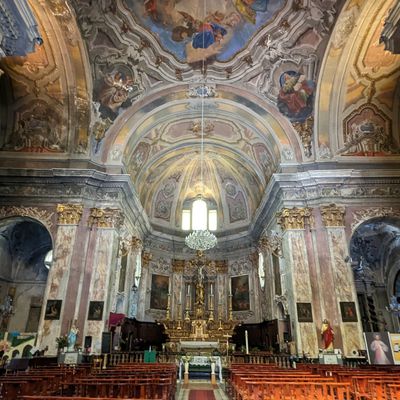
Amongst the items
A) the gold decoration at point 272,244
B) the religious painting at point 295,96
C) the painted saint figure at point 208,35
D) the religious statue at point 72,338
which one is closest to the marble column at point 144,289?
the gold decoration at point 272,244

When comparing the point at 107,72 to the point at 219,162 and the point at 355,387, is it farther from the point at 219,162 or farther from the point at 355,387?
the point at 355,387

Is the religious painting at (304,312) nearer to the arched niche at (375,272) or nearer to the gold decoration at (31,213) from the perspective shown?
the arched niche at (375,272)

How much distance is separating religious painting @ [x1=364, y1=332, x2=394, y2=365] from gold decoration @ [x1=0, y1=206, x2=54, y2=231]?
13.2 m

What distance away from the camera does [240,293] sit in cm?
2150

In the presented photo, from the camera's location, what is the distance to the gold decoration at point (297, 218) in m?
14.5

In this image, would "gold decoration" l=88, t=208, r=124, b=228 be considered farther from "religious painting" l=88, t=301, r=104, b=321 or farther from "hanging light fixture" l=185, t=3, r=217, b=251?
"hanging light fixture" l=185, t=3, r=217, b=251

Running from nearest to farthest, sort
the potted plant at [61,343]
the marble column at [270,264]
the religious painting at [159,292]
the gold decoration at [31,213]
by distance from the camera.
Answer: the potted plant at [61,343]
the gold decoration at [31,213]
the marble column at [270,264]
the religious painting at [159,292]

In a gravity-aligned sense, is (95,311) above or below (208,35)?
below

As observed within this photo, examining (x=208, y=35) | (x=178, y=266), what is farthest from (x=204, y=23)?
(x=178, y=266)

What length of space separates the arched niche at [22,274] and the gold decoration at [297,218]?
11504 millimetres

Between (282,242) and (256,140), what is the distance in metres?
5.87

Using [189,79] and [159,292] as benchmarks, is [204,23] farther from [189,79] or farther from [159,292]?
[159,292]

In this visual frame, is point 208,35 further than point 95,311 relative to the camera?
Yes

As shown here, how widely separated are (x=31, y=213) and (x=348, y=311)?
45.1 ft
